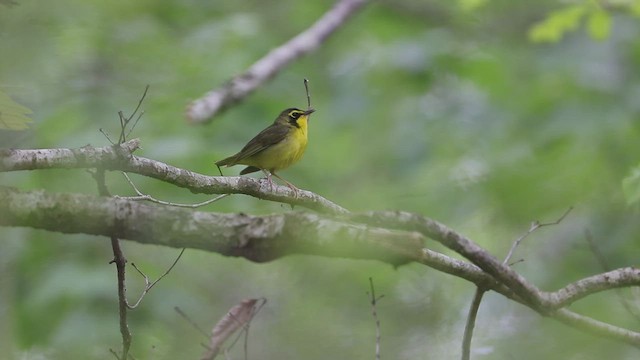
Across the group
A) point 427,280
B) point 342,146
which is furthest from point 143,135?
point 427,280

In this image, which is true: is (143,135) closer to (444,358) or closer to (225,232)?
(444,358)

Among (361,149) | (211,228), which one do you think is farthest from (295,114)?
(211,228)

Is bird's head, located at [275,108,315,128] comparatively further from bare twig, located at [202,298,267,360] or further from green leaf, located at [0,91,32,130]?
green leaf, located at [0,91,32,130]

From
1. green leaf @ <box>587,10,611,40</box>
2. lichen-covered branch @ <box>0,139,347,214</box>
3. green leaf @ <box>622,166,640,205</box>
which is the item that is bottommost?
lichen-covered branch @ <box>0,139,347,214</box>

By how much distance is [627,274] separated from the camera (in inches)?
154

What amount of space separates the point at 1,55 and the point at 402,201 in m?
4.16

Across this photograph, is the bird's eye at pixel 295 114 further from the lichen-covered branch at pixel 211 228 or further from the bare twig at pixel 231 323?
the lichen-covered branch at pixel 211 228

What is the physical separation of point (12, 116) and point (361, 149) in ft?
26.7

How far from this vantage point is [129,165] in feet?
11.3

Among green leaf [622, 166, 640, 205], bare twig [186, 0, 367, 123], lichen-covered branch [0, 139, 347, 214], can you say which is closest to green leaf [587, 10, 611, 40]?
bare twig [186, 0, 367, 123]

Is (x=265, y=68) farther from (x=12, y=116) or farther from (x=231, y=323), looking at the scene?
(x=12, y=116)

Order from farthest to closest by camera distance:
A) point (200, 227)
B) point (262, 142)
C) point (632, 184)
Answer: point (262, 142)
point (632, 184)
point (200, 227)

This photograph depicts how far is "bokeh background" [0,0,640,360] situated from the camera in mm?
7109

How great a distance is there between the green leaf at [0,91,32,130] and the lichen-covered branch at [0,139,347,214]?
256 millimetres
